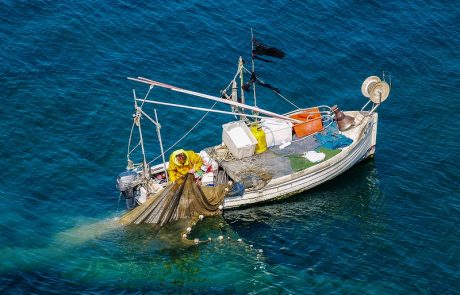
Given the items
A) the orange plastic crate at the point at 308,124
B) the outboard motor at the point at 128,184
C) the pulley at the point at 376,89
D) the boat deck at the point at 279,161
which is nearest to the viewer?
the outboard motor at the point at 128,184

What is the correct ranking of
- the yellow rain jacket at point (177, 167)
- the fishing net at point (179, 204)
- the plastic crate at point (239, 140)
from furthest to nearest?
the plastic crate at point (239, 140)
the yellow rain jacket at point (177, 167)
the fishing net at point (179, 204)

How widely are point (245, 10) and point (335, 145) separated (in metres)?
22.5

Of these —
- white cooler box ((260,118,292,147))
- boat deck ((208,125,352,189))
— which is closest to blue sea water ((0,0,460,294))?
boat deck ((208,125,352,189))

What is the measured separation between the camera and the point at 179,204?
46.8 metres

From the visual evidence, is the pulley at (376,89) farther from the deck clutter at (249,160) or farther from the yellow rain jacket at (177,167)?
the yellow rain jacket at (177,167)

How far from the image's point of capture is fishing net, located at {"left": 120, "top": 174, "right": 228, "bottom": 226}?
4584 centimetres

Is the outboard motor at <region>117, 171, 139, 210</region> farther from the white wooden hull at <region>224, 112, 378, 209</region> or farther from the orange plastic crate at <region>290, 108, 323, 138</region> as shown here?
the orange plastic crate at <region>290, 108, 323, 138</region>

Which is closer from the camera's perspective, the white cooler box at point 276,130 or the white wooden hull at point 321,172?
the white wooden hull at point 321,172

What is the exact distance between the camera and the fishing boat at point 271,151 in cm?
4819

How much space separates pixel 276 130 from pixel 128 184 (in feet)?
34.7

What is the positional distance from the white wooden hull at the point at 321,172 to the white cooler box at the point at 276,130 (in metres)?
3.25

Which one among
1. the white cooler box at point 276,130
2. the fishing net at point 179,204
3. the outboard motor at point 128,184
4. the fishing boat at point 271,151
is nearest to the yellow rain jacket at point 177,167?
the fishing boat at point 271,151

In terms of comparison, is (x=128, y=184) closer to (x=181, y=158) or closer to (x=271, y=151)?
(x=181, y=158)

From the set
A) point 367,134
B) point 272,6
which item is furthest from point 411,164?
point 272,6
